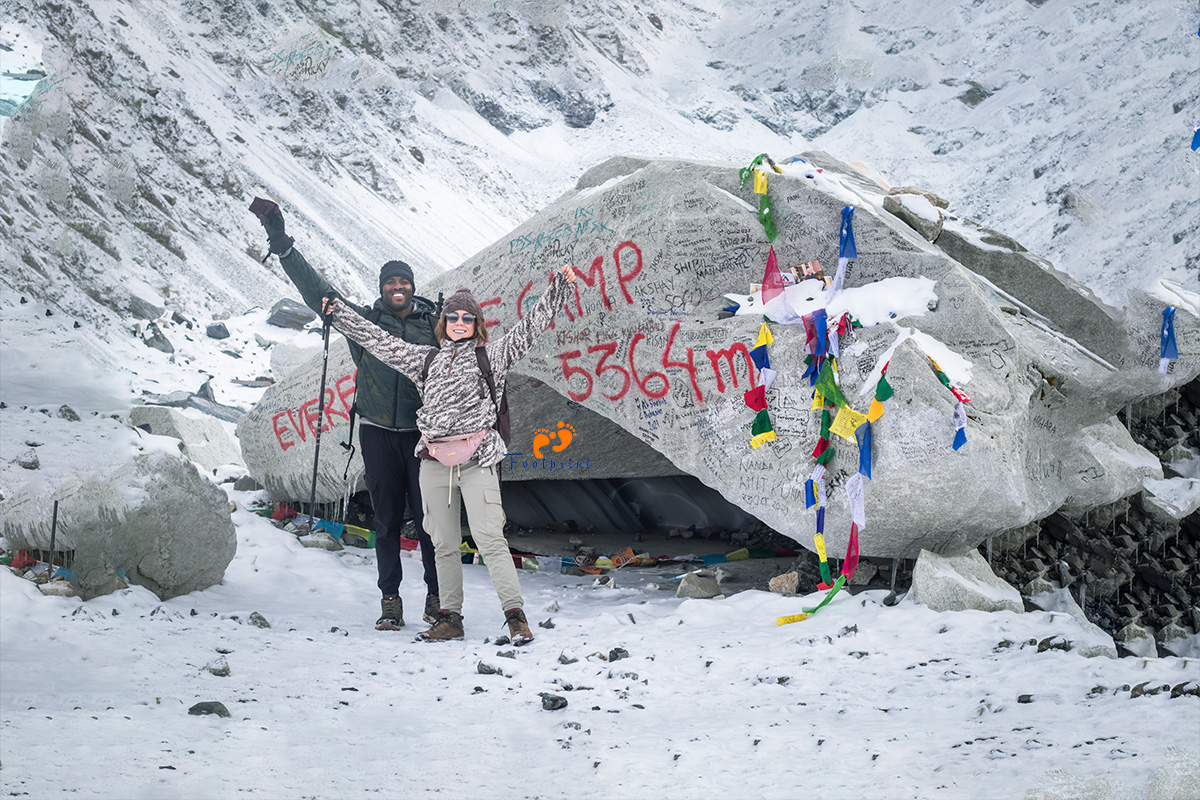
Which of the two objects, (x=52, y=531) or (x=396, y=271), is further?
(x=396, y=271)

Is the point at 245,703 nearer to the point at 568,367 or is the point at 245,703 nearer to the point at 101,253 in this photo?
the point at 568,367

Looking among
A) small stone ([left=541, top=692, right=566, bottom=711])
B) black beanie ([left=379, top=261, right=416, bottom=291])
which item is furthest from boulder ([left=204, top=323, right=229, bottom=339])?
small stone ([left=541, top=692, right=566, bottom=711])

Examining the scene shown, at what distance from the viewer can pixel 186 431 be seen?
32.4ft

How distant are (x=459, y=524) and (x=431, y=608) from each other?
66 centimetres

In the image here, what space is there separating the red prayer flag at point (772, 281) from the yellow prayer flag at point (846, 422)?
38.0 inches

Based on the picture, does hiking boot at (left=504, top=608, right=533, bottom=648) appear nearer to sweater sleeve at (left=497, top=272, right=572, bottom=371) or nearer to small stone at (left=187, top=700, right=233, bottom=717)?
sweater sleeve at (left=497, top=272, right=572, bottom=371)

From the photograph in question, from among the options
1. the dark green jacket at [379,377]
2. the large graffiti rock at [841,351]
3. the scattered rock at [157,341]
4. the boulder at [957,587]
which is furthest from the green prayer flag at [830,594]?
the scattered rock at [157,341]

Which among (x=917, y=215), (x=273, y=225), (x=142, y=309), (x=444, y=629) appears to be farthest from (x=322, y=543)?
(x=142, y=309)

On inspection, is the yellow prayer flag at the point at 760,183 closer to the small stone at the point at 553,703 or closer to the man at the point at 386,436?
the man at the point at 386,436

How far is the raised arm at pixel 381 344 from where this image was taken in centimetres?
490

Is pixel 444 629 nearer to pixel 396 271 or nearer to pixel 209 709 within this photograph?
pixel 209 709

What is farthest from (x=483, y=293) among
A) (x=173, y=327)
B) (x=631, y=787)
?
(x=173, y=327)

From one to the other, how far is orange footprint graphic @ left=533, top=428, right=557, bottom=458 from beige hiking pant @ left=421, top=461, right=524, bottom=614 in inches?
114

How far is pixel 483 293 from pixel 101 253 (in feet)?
51.9
